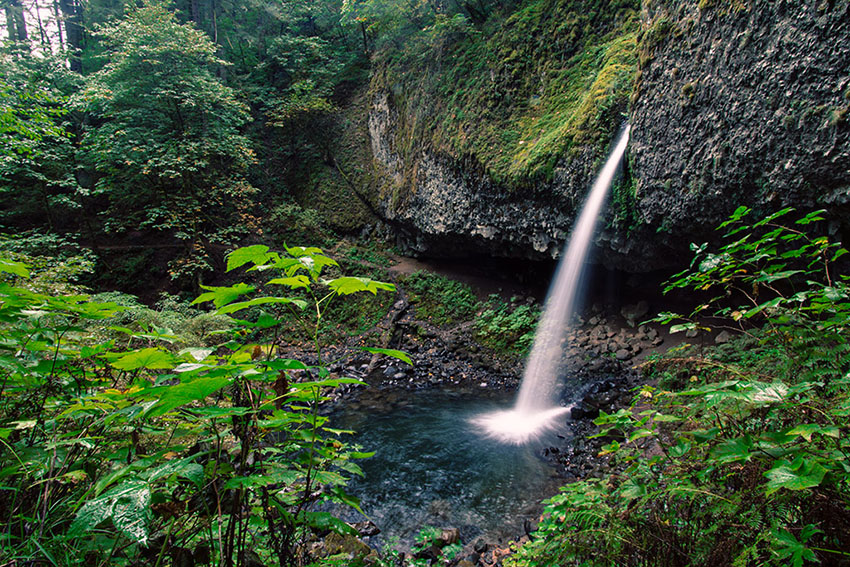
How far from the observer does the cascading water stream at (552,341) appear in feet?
18.8

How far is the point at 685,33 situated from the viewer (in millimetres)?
4605

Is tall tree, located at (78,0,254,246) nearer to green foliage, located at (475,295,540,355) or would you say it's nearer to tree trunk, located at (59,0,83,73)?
tree trunk, located at (59,0,83,73)

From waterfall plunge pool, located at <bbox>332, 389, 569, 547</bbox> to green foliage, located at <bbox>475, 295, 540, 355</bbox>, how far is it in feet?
5.60

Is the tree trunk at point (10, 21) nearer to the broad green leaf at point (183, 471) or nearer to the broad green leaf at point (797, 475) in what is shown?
the broad green leaf at point (183, 471)

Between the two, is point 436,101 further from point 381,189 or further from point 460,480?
point 460,480

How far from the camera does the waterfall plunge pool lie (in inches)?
145

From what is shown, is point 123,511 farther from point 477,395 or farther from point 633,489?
point 477,395

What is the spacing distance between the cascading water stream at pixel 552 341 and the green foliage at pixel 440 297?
2.30 metres

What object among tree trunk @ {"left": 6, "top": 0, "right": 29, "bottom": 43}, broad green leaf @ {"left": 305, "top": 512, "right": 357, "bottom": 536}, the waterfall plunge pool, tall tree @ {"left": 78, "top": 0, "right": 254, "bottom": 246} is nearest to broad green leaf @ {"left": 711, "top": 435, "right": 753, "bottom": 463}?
broad green leaf @ {"left": 305, "top": 512, "right": 357, "bottom": 536}

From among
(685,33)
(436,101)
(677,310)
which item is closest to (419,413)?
(677,310)

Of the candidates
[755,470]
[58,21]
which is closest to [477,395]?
[755,470]

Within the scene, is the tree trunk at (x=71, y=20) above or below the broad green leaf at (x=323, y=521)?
above

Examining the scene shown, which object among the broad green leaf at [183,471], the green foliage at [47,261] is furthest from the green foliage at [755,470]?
the green foliage at [47,261]

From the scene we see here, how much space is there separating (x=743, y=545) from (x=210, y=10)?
22.8 meters
